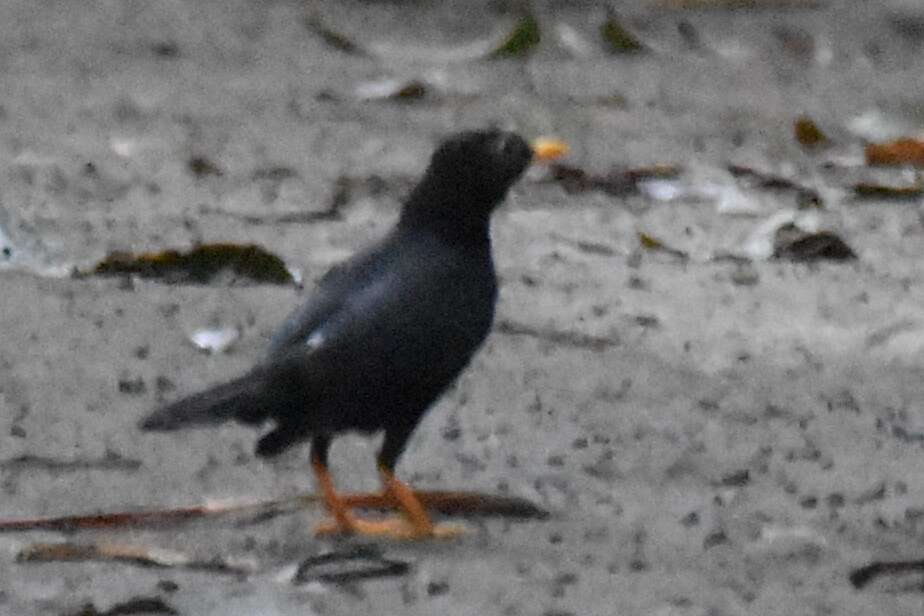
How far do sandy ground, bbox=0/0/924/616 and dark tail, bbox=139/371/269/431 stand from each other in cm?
22

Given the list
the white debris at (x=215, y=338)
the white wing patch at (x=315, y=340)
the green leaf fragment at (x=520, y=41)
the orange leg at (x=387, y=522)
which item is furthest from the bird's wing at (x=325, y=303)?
the green leaf fragment at (x=520, y=41)

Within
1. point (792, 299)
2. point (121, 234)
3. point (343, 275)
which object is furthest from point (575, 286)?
point (343, 275)

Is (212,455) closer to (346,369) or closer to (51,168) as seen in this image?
(346,369)

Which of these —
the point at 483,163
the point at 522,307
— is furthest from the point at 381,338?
the point at 522,307

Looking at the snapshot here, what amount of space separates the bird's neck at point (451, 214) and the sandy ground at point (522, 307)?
18.1 inches

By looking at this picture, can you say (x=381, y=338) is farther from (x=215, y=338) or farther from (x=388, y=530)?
(x=215, y=338)

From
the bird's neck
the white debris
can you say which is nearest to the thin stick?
the bird's neck

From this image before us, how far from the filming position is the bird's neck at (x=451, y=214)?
173 inches

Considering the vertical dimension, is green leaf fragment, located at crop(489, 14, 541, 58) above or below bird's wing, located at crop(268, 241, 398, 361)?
below

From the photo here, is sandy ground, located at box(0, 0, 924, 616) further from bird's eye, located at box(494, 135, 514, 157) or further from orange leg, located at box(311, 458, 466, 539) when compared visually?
bird's eye, located at box(494, 135, 514, 157)

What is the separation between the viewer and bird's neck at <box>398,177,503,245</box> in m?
4.41

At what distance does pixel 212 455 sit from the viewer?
15.3 ft

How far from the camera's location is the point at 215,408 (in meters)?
4.05

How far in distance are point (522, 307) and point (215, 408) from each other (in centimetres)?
178
